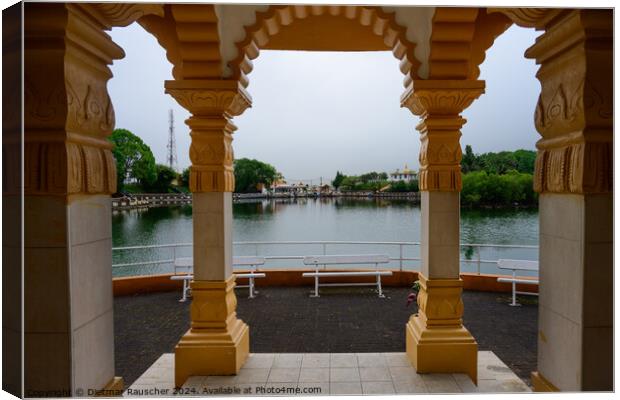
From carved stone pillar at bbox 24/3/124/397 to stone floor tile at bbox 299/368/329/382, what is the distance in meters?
2.05

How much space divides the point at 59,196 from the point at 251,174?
78.6 metres

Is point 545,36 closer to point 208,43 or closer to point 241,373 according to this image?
point 208,43

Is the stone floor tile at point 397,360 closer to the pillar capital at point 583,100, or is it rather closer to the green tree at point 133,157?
the pillar capital at point 583,100

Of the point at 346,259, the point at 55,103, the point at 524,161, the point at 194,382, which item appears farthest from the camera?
the point at 524,161

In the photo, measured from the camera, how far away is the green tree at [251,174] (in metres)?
77.3

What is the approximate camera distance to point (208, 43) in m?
3.68

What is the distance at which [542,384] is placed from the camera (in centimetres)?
276

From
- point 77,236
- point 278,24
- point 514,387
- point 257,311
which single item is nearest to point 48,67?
point 77,236

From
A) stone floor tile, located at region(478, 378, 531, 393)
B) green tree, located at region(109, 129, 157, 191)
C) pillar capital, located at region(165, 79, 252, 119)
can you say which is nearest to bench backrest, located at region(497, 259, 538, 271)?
stone floor tile, located at region(478, 378, 531, 393)

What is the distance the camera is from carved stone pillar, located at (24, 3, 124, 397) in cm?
216

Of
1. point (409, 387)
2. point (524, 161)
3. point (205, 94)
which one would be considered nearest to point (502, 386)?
point (409, 387)

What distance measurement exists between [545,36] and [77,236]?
3.13 m

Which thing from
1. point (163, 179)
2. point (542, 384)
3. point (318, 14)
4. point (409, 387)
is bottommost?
point (409, 387)

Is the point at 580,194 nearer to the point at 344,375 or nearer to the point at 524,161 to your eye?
the point at 344,375
